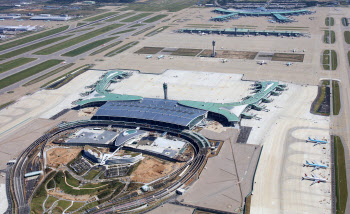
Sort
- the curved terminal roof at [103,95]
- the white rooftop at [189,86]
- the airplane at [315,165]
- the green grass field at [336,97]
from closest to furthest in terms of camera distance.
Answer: the airplane at [315,165], the green grass field at [336,97], the curved terminal roof at [103,95], the white rooftop at [189,86]

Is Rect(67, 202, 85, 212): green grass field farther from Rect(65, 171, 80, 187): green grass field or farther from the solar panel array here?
the solar panel array

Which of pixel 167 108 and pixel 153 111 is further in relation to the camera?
pixel 167 108

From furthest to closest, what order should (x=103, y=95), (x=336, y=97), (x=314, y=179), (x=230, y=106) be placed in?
(x=103, y=95) → (x=336, y=97) → (x=230, y=106) → (x=314, y=179)

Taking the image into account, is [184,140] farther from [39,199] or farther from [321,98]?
[321,98]

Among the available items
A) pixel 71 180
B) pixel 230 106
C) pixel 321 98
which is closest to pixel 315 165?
pixel 230 106

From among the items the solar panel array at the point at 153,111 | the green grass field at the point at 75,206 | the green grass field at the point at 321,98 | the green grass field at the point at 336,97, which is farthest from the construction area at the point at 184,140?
the green grass field at the point at 336,97

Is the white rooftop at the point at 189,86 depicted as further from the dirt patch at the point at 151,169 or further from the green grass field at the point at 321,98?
the dirt patch at the point at 151,169
